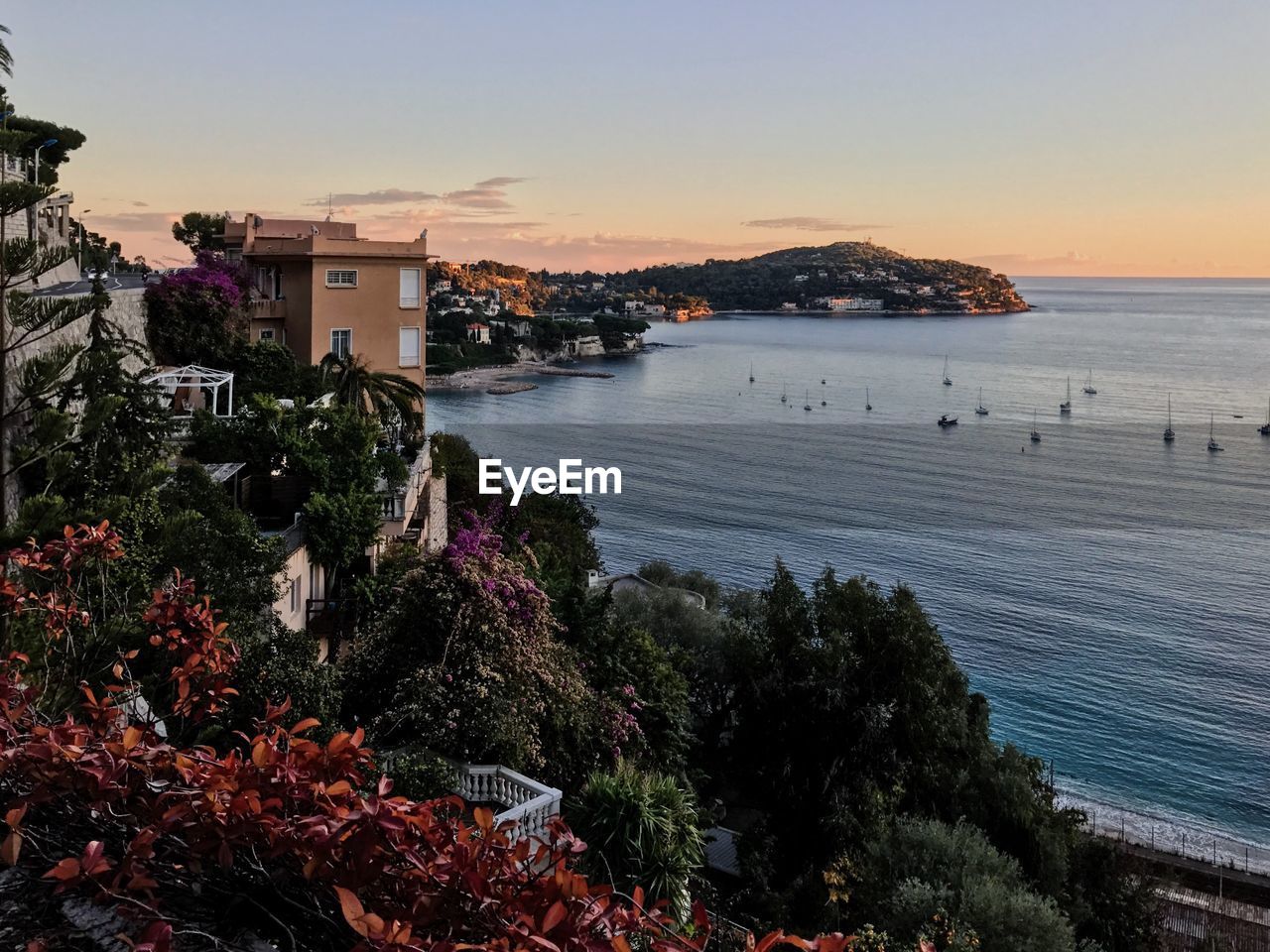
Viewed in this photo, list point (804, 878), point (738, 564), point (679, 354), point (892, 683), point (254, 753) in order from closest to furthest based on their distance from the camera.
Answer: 1. point (254, 753)
2. point (804, 878)
3. point (892, 683)
4. point (738, 564)
5. point (679, 354)

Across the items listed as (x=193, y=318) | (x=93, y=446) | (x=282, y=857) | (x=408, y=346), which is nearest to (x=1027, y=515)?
(x=408, y=346)

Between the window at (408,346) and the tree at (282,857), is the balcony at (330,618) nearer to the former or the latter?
the window at (408,346)

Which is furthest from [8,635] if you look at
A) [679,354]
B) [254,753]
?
[679,354]

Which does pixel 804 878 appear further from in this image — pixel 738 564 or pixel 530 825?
pixel 738 564

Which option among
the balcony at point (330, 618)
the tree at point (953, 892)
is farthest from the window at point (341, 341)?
the tree at point (953, 892)

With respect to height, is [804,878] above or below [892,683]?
below

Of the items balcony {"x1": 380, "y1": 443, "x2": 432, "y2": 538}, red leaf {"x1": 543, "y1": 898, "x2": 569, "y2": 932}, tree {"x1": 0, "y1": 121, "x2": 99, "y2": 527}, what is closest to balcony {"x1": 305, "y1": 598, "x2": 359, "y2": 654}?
balcony {"x1": 380, "y1": 443, "x2": 432, "y2": 538}

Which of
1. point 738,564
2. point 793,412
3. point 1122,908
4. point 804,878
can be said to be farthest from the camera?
point 793,412

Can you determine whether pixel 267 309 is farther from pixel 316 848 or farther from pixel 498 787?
pixel 316 848
